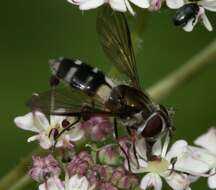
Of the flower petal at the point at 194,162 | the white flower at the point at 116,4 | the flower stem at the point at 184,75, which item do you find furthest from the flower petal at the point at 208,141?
the white flower at the point at 116,4

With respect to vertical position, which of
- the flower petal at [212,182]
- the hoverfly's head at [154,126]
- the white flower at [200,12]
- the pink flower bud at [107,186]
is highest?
the white flower at [200,12]

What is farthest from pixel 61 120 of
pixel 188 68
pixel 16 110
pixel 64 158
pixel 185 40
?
pixel 185 40

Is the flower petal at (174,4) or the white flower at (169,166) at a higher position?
the flower petal at (174,4)

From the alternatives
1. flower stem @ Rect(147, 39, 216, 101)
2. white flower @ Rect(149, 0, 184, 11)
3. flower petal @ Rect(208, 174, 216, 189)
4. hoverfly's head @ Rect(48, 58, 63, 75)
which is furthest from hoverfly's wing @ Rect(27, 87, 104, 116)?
flower stem @ Rect(147, 39, 216, 101)

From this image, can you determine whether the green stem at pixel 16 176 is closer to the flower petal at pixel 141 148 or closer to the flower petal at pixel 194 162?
the flower petal at pixel 141 148

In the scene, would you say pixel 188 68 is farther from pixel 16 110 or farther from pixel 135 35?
pixel 16 110
